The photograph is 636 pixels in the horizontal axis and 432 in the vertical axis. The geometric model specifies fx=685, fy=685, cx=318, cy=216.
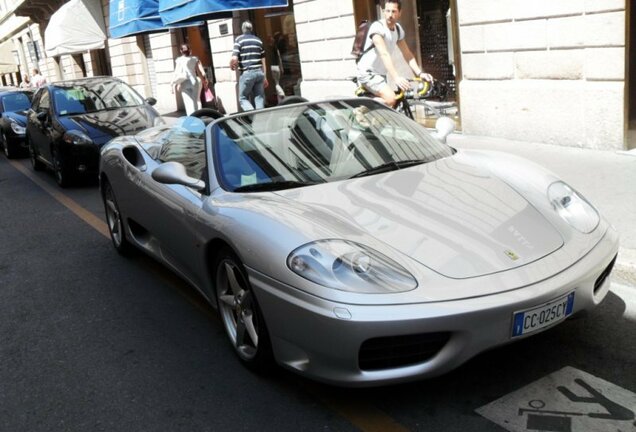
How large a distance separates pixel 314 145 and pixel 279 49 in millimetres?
11839

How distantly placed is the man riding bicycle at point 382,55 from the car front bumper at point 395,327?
13.7 ft

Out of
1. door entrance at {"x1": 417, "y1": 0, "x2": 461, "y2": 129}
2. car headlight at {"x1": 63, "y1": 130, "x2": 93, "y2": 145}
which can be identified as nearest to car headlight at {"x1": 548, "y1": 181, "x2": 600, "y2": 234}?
door entrance at {"x1": 417, "y1": 0, "x2": 461, "y2": 129}

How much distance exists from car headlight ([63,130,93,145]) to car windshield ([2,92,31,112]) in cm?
688

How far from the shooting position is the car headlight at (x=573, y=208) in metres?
3.46

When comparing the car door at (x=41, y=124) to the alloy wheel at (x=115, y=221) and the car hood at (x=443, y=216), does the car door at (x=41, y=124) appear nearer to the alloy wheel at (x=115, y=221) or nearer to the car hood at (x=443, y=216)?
the alloy wheel at (x=115, y=221)

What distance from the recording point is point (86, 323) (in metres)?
4.49

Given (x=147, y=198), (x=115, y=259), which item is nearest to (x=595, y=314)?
Result: (x=147, y=198)

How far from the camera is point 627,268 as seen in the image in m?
4.25

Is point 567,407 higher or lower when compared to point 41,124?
lower

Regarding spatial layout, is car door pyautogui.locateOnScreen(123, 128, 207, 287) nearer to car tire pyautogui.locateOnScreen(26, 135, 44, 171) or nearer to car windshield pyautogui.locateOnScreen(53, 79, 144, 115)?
car windshield pyautogui.locateOnScreen(53, 79, 144, 115)

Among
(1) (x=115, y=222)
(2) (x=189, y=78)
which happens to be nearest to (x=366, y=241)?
(1) (x=115, y=222)

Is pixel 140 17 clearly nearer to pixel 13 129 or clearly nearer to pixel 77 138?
pixel 13 129

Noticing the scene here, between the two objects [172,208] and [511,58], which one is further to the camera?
[511,58]

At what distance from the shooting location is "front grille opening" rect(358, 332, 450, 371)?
9.17ft
